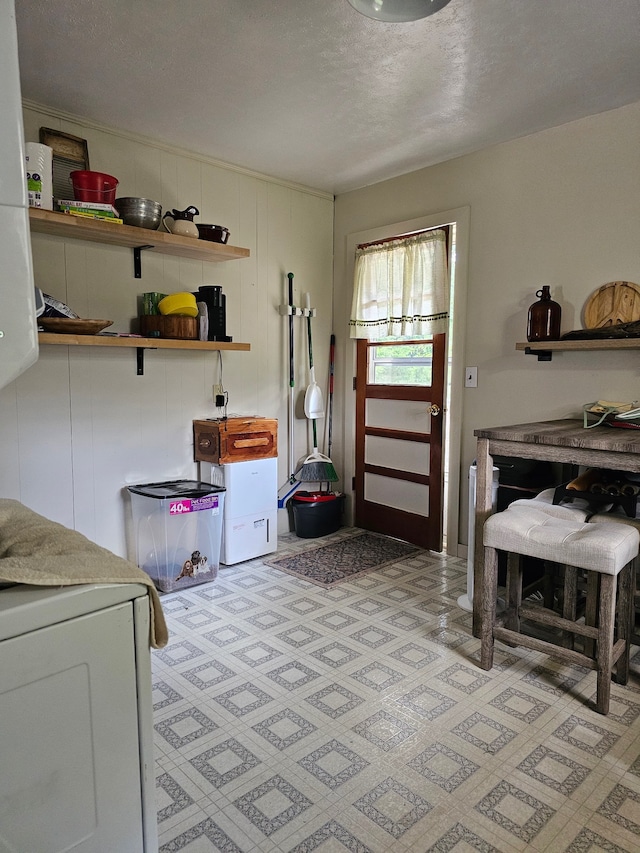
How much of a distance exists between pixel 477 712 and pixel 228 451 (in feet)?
6.39

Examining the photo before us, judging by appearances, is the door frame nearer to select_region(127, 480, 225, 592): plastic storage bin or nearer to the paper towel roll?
select_region(127, 480, 225, 592): plastic storage bin

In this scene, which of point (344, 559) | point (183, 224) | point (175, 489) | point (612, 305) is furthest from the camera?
point (344, 559)

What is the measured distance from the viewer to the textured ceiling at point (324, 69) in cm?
204

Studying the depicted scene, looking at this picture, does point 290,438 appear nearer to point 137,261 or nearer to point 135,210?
point 137,261

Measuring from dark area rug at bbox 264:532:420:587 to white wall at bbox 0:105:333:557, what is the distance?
0.50 metres

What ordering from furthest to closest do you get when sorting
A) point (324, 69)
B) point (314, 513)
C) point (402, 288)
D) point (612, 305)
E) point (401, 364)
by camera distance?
point (314, 513) < point (401, 364) < point (402, 288) < point (612, 305) < point (324, 69)

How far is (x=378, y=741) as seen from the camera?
6.10 ft

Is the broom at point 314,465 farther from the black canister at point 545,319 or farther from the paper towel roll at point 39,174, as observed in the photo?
the paper towel roll at point 39,174

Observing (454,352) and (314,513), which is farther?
(314,513)

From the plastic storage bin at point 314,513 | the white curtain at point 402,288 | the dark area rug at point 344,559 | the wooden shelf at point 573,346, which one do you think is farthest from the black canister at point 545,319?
the plastic storage bin at point 314,513

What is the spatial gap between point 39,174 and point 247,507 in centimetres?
204

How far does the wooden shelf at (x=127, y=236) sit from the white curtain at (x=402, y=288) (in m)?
1.01

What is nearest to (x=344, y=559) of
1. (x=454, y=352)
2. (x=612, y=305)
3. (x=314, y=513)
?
(x=314, y=513)

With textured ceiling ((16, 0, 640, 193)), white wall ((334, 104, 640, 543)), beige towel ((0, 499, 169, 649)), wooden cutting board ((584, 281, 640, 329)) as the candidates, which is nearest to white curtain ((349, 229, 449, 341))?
white wall ((334, 104, 640, 543))
